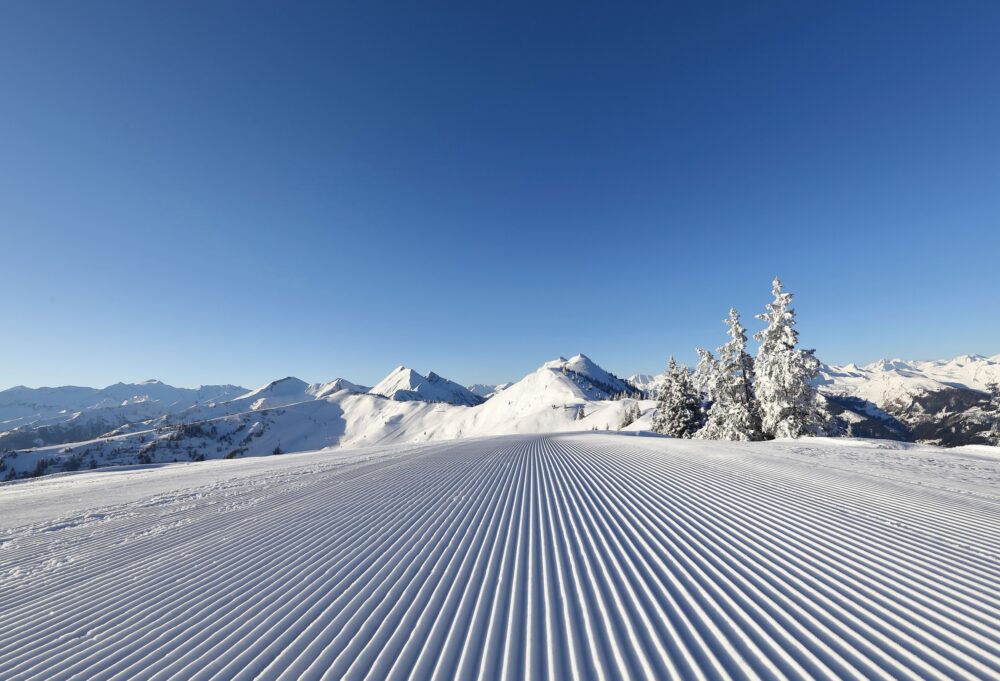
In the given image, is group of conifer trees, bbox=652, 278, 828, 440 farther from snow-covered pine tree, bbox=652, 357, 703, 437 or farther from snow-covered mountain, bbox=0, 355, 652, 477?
snow-covered mountain, bbox=0, 355, 652, 477

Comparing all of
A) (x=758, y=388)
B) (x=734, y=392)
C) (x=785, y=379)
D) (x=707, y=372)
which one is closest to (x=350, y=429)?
(x=707, y=372)

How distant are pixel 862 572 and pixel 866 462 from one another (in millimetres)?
11781

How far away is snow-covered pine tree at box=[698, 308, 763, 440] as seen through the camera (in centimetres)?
2728

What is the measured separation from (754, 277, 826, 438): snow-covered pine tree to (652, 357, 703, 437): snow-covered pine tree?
28.5 feet

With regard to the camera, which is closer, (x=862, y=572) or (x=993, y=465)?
(x=862, y=572)

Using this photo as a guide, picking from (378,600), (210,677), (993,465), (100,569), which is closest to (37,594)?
(100,569)

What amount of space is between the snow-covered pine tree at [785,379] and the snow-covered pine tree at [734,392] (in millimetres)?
1677

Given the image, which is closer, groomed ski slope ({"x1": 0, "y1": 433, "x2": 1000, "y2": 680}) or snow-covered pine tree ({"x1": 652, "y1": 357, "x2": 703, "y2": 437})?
groomed ski slope ({"x1": 0, "y1": 433, "x2": 1000, "y2": 680})

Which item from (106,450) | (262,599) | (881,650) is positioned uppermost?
(881,650)

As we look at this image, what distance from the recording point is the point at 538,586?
5266mm

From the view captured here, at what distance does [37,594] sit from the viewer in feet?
20.7

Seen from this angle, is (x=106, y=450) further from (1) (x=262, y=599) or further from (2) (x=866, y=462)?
(2) (x=866, y=462)

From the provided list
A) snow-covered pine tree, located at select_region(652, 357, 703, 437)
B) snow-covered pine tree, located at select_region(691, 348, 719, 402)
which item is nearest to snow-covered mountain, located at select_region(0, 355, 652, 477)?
A: snow-covered pine tree, located at select_region(652, 357, 703, 437)

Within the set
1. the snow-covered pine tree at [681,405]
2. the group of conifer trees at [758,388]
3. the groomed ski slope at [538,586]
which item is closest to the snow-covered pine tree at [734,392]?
the group of conifer trees at [758,388]
